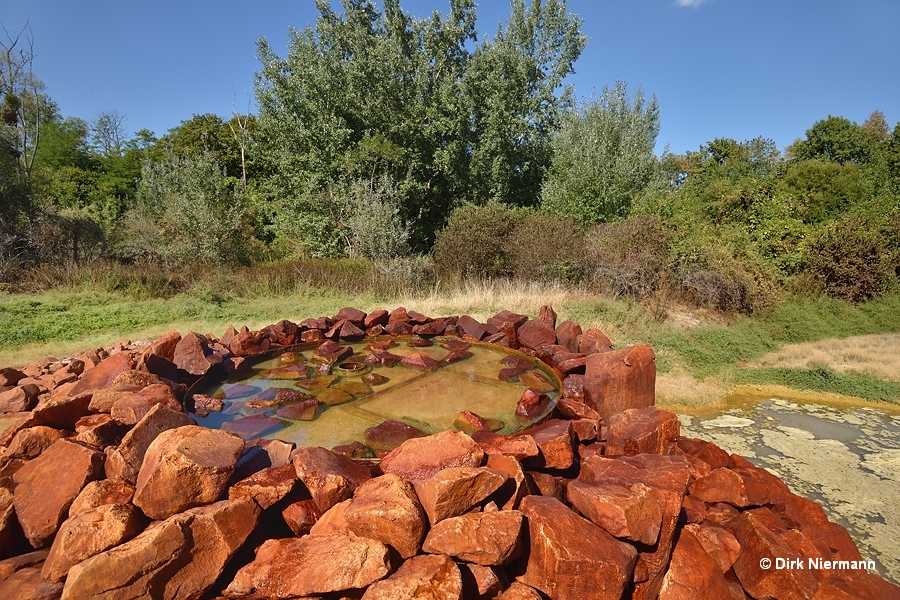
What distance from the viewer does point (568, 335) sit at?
183 inches

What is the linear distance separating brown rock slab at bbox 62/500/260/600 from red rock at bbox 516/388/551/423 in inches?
73.9

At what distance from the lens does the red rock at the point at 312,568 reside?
1.77 meters

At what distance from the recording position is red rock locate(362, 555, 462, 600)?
1.71 metres

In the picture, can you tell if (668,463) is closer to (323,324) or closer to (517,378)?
(517,378)

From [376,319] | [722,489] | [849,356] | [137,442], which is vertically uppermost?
[376,319]

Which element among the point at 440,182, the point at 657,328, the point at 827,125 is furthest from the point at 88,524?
the point at 827,125

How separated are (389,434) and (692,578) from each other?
1.75 m

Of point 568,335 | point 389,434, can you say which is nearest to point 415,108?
point 568,335

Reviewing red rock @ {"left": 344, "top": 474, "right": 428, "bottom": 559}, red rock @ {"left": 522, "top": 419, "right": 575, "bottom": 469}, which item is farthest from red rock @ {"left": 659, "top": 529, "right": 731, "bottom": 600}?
red rock @ {"left": 344, "top": 474, "right": 428, "bottom": 559}

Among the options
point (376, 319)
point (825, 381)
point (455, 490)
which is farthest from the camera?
point (825, 381)

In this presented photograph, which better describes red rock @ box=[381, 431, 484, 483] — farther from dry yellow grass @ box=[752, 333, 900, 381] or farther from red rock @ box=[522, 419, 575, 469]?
dry yellow grass @ box=[752, 333, 900, 381]

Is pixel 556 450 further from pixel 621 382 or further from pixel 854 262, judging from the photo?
pixel 854 262

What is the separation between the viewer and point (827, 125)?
2981 centimetres

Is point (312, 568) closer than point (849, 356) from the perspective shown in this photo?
Yes
